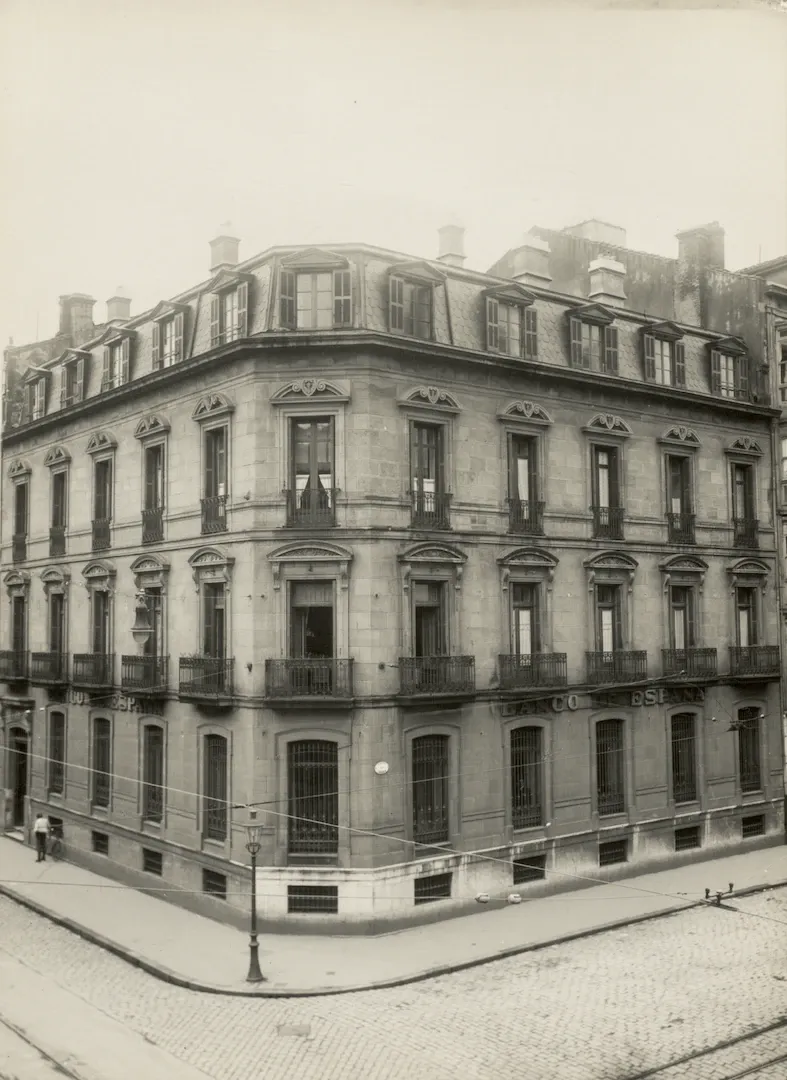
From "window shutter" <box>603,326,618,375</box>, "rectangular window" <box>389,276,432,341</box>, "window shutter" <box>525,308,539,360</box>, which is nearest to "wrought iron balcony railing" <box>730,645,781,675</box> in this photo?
"window shutter" <box>603,326,618,375</box>

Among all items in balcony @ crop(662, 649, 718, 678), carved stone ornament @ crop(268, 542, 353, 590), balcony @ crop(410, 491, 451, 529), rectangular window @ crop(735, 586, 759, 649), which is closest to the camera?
carved stone ornament @ crop(268, 542, 353, 590)

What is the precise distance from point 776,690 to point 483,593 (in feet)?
35.6

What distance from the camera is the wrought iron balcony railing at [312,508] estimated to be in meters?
22.1

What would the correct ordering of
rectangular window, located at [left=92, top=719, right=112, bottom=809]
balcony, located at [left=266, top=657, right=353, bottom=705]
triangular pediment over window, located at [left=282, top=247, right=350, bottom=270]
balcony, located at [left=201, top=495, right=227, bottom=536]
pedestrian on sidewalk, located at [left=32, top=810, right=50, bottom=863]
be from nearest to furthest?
1. balcony, located at [left=266, top=657, right=353, bottom=705]
2. triangular pediment over window, located at [left=282, top=247, right=350, bottom=270]
3. balcony, located at [left=201, top=495, right=227, bottom=536]
4. rectangular window, located at [left=92, top=719, right=112, bottom=809]
5. pedestrian on sidewalk, located at [left=32, top=810, right=50, bottom=863]

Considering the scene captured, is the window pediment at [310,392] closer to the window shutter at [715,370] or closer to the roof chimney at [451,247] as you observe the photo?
the roof chimney at [451,247]

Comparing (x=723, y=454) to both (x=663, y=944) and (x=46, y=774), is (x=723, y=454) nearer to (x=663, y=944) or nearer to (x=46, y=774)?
(x=663, y=944)

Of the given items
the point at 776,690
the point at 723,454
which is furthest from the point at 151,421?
the point at 776,690

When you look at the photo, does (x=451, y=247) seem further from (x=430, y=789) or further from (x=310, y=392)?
(x=430, y=789)

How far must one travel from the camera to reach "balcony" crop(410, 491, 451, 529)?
2280 centimetres

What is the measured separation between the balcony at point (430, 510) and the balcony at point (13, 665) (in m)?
13.8

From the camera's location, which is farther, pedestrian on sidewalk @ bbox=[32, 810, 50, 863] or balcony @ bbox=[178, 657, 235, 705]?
pedestrian on sidewalk @ bbox=[32, 810, 50, 863]

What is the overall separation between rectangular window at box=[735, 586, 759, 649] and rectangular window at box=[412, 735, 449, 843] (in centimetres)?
1094

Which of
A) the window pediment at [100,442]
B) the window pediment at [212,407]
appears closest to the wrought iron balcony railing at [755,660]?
the window pediment at [212,407]

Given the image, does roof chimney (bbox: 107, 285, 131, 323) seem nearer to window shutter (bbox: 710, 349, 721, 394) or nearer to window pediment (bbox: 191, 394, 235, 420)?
window pediment (bbox: 191, 394, 235, 420)
